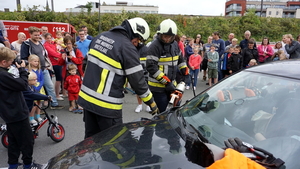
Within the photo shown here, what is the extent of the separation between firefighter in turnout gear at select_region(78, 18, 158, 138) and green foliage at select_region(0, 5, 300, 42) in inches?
745

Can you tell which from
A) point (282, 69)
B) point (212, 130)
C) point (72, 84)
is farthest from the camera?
point (72, 84)

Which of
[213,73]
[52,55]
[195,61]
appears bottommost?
[213,73]

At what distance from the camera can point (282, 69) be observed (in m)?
2.24

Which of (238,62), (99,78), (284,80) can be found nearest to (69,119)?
(99,78)

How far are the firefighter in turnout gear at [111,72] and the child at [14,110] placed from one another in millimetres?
788

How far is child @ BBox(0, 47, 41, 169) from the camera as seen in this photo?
2748mm

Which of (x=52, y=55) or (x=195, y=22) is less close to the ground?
(x=195, y=22)

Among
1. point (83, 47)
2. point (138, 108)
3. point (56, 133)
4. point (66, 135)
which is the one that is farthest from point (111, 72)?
point (83, 47)

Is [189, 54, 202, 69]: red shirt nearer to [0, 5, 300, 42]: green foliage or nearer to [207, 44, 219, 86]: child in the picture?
[207, 44, 219, 86]: child

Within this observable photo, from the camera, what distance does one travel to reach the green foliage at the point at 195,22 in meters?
21.0

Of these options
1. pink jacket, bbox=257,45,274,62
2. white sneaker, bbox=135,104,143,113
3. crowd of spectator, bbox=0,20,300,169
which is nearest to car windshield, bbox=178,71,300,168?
crowd of spectator, bbox=0,20,300,169

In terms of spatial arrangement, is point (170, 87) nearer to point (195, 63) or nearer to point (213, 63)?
point (195, 63)

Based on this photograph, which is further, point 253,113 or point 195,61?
point 195,61

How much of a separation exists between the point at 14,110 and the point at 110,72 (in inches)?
50.7
